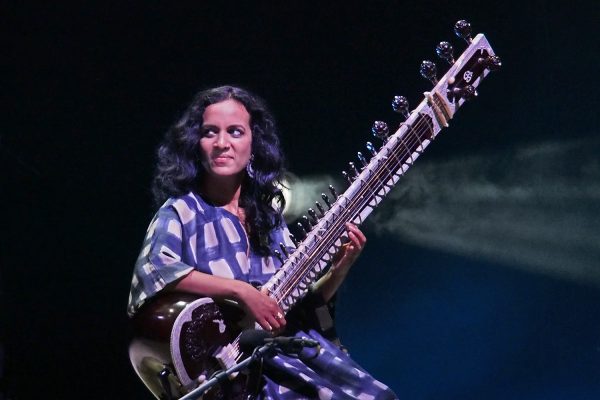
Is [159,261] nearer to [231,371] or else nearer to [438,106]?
[231,371]

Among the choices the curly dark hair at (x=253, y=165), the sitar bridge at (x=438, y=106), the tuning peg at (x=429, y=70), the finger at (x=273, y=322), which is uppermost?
the tuning peg at (x=429, y=70)

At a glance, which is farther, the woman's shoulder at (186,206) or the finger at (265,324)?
the woman's shoulder at (186,206)

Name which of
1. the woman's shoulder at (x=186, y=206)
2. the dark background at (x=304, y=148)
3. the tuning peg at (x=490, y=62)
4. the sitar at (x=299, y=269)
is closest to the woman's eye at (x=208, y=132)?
the woman's shoulder at (x=186, y=206)

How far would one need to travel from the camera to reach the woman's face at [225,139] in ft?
7.36

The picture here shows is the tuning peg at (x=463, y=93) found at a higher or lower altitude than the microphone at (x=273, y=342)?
higher

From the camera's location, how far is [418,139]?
2.24 m

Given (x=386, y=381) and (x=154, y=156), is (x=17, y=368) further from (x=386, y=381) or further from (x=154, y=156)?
(x=386, y=381)

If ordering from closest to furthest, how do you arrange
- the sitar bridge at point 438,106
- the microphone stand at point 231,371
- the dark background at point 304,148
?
the microphone stand at point 231,371
the sitar bridge at point 438,106
the dark background at point 304,148

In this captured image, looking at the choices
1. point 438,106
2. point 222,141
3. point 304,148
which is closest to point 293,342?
point 222,141

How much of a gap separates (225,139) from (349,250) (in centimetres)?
44

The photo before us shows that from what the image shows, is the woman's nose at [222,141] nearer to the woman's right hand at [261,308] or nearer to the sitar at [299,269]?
the sitar at [299,269]

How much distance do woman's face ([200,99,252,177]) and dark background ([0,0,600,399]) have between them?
114cm

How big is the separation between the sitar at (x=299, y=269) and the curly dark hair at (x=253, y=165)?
124 millimetres

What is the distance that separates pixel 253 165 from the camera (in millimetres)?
2391
